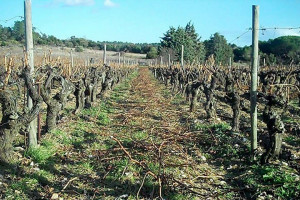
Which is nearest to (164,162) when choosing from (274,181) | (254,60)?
(274,181)

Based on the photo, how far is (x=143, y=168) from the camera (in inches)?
234

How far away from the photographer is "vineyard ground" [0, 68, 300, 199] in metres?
5.35

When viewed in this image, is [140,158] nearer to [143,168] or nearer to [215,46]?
[143,168]

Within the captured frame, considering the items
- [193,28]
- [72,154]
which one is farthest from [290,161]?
[193,28]

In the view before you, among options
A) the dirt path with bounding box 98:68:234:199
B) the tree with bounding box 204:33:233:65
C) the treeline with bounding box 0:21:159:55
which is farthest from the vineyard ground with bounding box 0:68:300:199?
the tree with bounding box 204:33:233:65

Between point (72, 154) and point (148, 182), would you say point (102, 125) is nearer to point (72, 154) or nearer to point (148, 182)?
point (72, 154)

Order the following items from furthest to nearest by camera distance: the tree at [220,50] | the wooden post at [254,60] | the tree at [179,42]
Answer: the tree at [179,42], the tree at [220,50], the wooden post at [254,60]

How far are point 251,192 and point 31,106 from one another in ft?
16.7

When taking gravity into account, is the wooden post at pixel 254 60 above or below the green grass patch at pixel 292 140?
above

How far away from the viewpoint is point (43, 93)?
27.9 ft

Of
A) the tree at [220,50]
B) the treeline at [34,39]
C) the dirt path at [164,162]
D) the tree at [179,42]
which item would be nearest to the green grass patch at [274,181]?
the dirt path at [164,162]

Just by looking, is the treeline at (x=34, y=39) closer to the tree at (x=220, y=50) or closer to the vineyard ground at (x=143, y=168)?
the vineyard ground at (x=143, y=168)

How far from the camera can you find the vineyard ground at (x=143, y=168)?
535 centimetres

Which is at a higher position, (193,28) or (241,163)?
(193,28)
